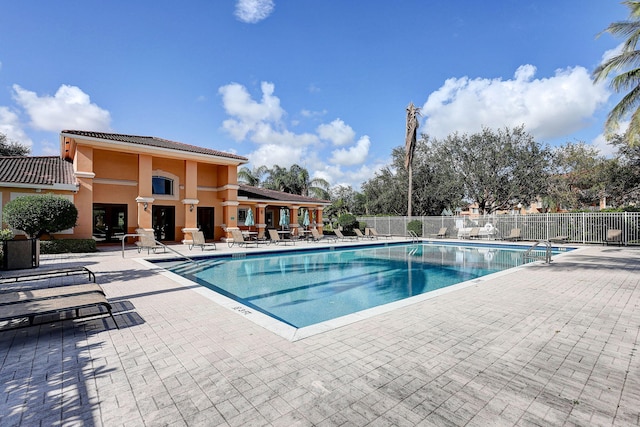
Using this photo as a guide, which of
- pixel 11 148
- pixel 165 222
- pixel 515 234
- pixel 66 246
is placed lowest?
pixel 66 246

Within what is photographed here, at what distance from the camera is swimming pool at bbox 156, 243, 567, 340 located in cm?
709

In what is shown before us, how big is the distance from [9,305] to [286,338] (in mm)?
3811

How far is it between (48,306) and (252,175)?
33361 millimetres

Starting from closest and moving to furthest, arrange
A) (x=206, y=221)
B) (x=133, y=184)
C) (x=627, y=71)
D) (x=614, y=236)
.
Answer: (x=627, y=71)
(x=614, y=236)
(x=133, y=184)
(x=206, y=221)

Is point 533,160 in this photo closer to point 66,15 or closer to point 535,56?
point 535,56

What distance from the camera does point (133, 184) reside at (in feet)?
60.4

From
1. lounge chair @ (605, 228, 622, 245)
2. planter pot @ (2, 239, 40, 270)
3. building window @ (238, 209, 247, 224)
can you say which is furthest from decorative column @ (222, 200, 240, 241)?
lounge chair @ (605, 228, 622, 245)

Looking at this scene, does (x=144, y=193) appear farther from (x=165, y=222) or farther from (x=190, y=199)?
(x=165, y=222)

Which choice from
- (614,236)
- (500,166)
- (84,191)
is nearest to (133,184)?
(84,191)

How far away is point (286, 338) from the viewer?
3.95 meters

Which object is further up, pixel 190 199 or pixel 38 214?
pixel 190 199

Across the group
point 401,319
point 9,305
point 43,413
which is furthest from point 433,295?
point 9,305

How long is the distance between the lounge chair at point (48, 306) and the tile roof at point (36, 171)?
45.5 ft

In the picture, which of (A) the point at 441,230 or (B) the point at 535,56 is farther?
(A) the point at 441,230
